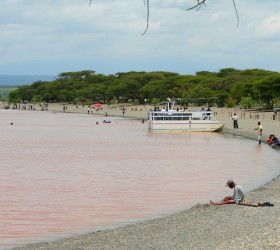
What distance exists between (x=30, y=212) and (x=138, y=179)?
11052 mm

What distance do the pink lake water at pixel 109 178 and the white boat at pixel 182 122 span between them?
7143 millimetres

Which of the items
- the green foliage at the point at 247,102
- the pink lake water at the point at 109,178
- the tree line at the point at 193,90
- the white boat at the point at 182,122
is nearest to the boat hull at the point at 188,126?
the white boat at the point at 182,122

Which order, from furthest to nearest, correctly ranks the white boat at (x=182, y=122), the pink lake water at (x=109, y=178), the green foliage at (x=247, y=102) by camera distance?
the green foliage at (x=247, y=102) → the white boat at (x=182, y=122) → the pink lake water at (x=109, y=178)

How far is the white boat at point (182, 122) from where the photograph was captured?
73000 millimetres

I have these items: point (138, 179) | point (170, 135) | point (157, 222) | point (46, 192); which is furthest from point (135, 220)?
point (170, 135)

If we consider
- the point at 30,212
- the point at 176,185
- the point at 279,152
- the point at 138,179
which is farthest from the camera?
the point at 279,152

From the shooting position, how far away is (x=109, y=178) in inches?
1371

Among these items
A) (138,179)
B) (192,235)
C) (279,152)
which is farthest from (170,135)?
(192,235)

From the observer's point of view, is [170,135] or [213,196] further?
[170,135]

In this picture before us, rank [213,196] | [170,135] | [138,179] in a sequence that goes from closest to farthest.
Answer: [213,196] < [138,179] < [170,135]

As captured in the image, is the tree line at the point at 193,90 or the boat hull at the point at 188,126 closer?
the boat hull at the point at 188,126

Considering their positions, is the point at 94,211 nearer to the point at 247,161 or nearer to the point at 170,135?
the point at 247,161

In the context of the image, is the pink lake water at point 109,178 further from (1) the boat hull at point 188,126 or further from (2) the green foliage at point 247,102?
(2) the green foliage at point 247,102

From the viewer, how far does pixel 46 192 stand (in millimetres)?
29047
